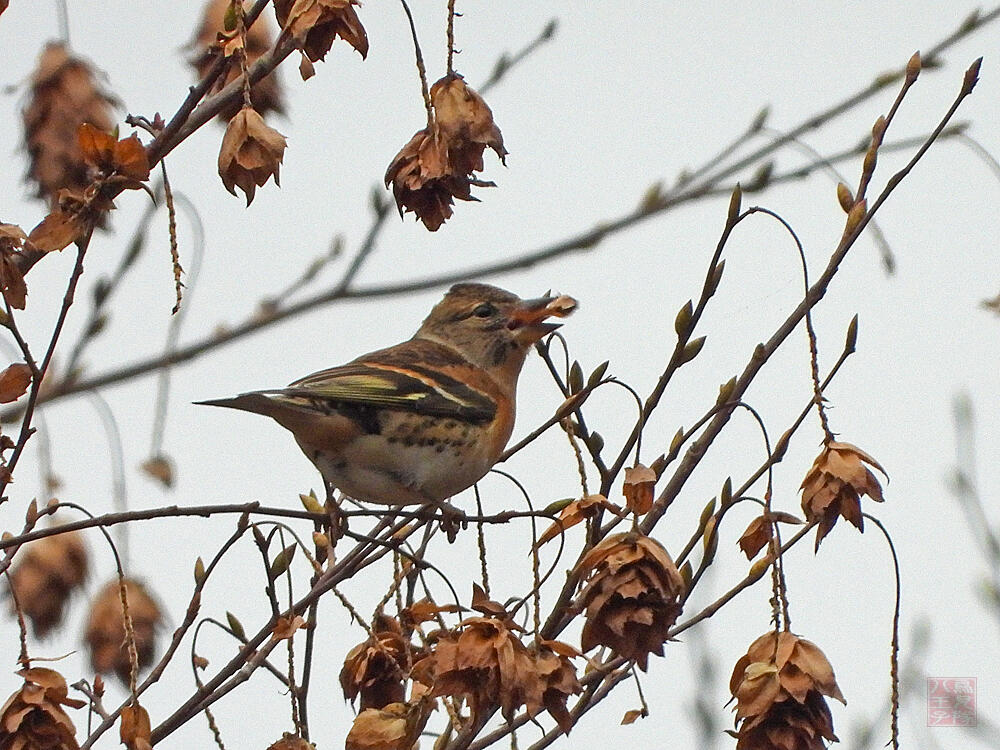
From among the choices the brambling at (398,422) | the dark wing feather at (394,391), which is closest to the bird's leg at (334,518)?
the brambling at (398,422)

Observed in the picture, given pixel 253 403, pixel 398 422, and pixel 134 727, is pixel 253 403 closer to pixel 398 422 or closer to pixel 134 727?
pixel 398 422

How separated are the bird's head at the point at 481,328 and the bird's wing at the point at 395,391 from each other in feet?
1.66

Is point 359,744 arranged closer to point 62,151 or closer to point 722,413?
point 722,413

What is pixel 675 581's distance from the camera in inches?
102

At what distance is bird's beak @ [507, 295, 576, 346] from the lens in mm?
3957

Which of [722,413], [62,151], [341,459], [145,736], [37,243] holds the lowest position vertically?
[145,736]

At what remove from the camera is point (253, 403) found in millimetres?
3930

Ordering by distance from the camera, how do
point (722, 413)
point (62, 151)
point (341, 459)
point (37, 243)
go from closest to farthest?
point (37, 243)
point (722, 413)
point (62, 151)
point (341, 459)

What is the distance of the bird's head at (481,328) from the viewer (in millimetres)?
5633

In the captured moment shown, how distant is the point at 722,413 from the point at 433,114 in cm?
91

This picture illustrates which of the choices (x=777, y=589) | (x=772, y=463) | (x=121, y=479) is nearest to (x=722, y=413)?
(x=772, y=463)

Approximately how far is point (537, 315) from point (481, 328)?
1461mm

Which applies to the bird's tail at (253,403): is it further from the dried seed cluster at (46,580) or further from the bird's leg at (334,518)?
the dried seed cluster at (46,580)

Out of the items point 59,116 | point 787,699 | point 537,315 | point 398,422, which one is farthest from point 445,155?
point 398,422
